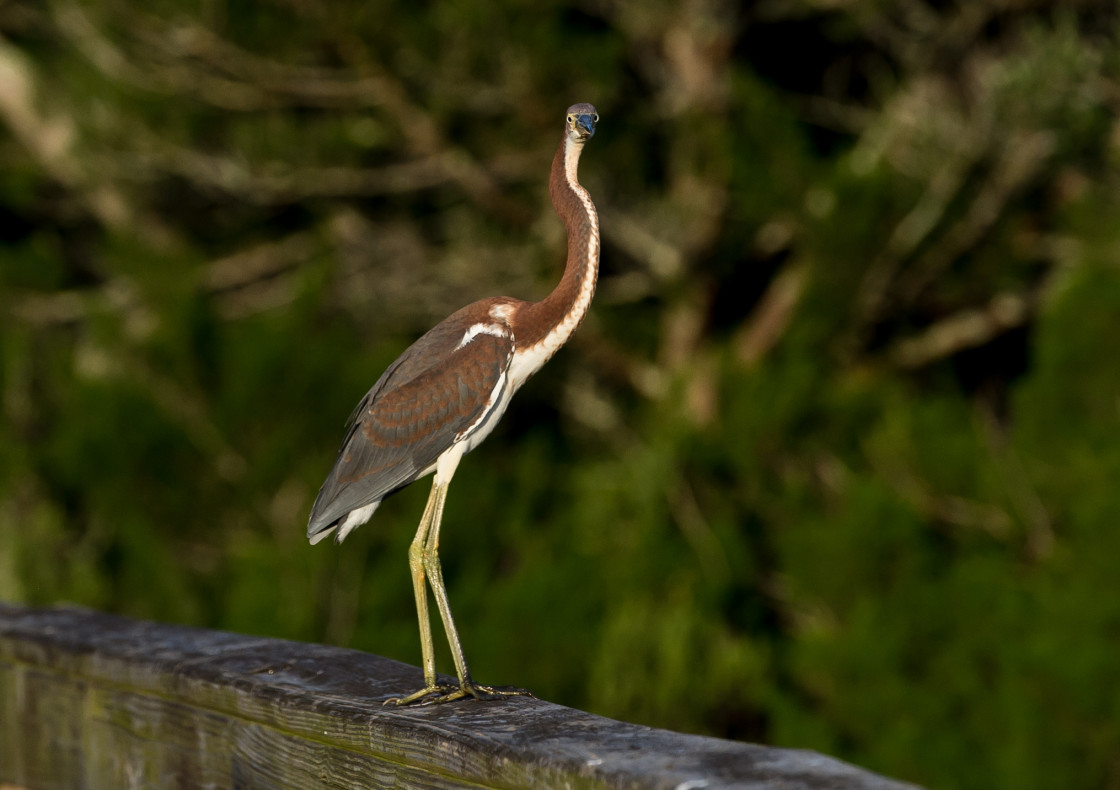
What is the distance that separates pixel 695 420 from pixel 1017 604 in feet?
11.0

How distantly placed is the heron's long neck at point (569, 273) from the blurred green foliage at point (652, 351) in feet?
18.3

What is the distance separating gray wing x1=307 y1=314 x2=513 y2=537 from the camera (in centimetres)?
351

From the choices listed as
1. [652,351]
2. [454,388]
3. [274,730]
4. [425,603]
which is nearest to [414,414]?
[454,388]

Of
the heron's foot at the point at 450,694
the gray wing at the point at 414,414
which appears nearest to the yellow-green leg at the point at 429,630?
the heron's foot at the point at 450,694

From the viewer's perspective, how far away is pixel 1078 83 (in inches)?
382

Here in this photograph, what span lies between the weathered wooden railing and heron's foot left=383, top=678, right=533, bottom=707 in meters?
0.08

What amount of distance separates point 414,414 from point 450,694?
0.82m

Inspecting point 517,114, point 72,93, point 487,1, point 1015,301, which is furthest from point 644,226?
point 72,93

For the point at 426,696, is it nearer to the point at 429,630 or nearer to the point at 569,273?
the point at 429,630

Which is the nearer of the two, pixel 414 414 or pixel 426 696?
pixel 426 696

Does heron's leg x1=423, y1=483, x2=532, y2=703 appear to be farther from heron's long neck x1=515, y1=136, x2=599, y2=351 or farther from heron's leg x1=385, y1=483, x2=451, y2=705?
heron's long neck x1=515, y1=136, x2=599, y2=351

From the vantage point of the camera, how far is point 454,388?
3.51 metres

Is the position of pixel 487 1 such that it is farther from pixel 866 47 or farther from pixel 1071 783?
pixel 1071 783

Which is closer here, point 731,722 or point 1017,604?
point 1017,604
